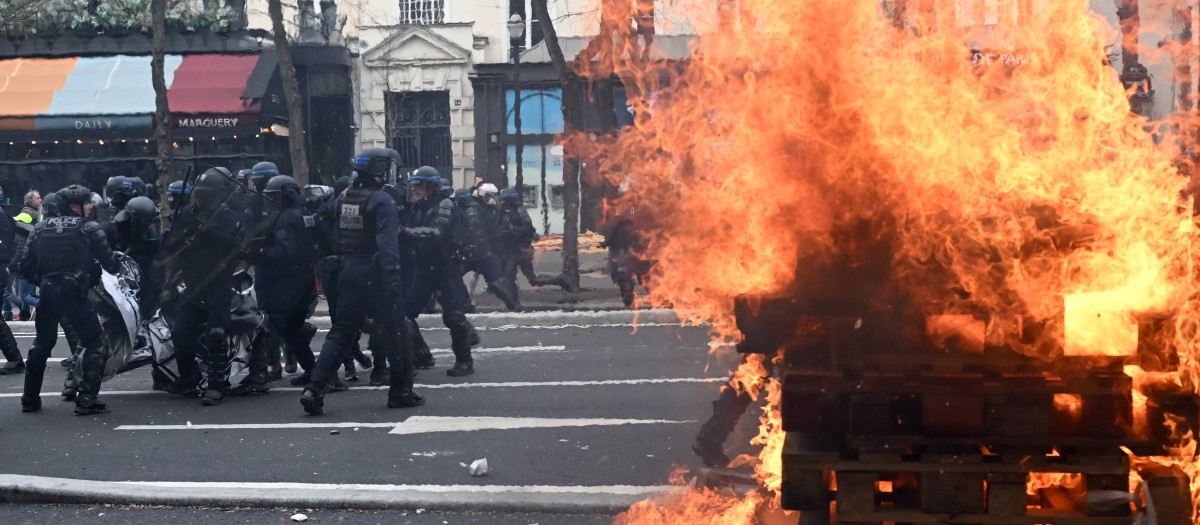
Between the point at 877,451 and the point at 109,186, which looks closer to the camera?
the point at 877,451

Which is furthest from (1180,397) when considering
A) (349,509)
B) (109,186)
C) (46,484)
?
(109,186)

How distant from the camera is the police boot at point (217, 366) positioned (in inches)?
362

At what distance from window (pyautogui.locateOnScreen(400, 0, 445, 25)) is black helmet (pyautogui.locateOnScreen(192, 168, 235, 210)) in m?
20.3

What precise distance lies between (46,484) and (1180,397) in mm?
5830

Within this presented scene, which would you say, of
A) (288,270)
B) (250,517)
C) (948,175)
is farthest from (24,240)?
(948,175)

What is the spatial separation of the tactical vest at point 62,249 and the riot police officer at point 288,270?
1.38 meters

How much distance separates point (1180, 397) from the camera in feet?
11.3

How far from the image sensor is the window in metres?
28.9

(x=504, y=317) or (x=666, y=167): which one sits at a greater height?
(x=666, y=167)

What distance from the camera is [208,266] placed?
30.3ft

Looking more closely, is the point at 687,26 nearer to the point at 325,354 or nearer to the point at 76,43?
the point at 325,354

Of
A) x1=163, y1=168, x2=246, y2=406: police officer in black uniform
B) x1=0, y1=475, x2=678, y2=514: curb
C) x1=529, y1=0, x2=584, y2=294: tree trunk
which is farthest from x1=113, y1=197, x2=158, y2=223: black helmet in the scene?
x1=529, y1=0, x2=584, y2=294: tree trunk

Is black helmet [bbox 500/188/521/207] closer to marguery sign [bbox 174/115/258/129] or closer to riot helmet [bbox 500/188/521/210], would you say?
riot helmet [bbox 500/188/521/210]

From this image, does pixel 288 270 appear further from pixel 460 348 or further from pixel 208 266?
pixel 460 348
